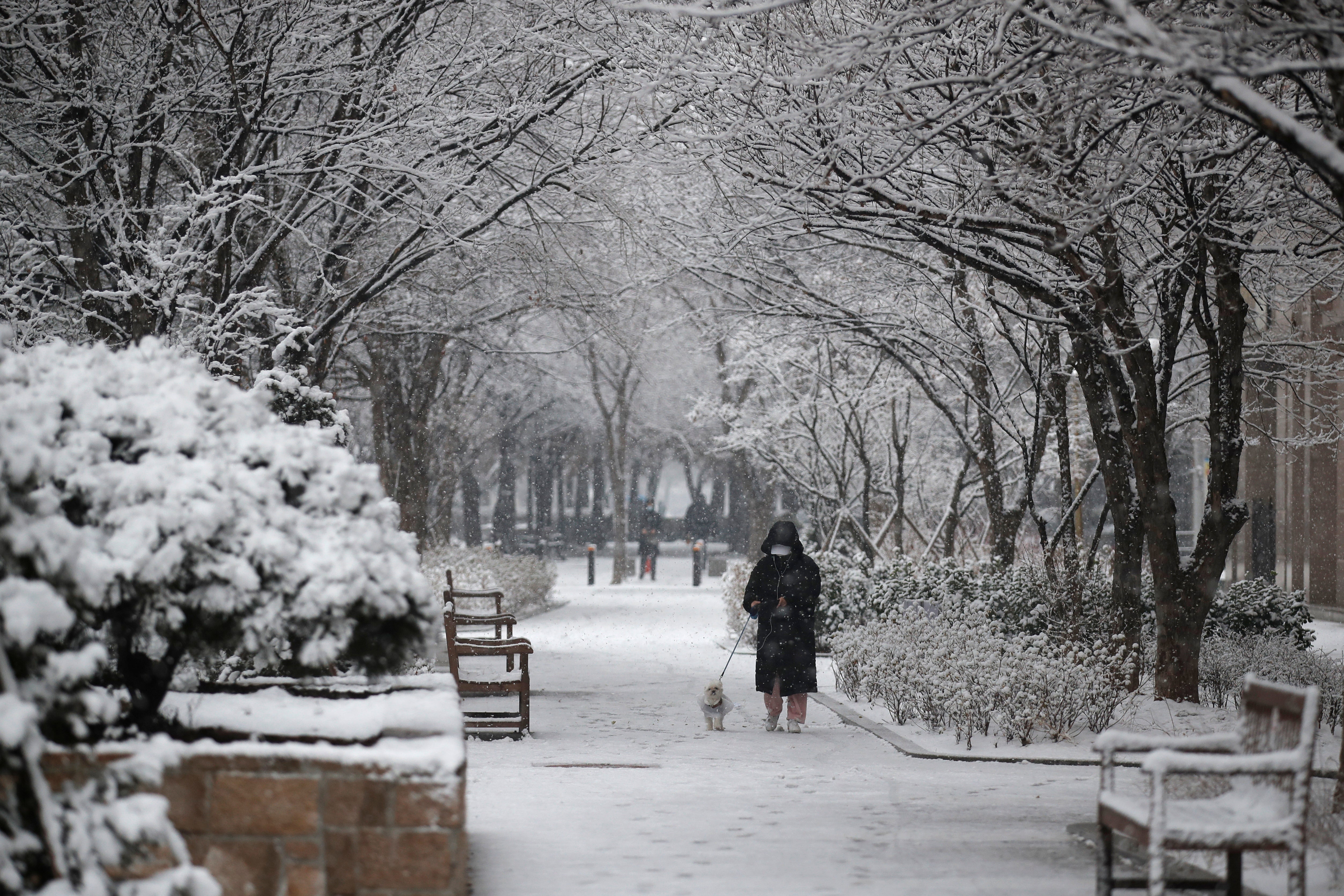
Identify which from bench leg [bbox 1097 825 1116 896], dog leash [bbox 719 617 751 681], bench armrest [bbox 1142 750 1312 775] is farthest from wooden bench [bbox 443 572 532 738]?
bench armrest [bbox 1142 750 1312 775]

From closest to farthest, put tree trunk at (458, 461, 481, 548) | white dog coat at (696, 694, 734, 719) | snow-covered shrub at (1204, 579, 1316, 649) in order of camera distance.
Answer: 1. white dog coat at (696, 694, 734, 719)
2. snow-covered shrub at (1204, 579, 1316, 649)
3. tree trunk at (458, 461, 481, 548)

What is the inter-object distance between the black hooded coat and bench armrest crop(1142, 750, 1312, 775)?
20.3 feet

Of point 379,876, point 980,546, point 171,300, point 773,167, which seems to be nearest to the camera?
point 379,876

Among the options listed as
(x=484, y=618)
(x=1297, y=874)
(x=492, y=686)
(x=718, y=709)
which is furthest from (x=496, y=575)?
(x=1297, y=874)

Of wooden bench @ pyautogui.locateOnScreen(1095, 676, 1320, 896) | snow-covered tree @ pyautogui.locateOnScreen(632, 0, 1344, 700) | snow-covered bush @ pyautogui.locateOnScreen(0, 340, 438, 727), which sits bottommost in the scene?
wooden bench @ pyautogui.locateOnScreen(1095, 676, 1320, 896)

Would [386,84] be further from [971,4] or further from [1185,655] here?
[1185,655]

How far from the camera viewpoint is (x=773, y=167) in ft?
36.2

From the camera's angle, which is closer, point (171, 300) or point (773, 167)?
point (171, 300)

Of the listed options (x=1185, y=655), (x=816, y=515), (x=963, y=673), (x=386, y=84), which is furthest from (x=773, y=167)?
(x=816, y=515)

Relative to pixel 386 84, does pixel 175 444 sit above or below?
below

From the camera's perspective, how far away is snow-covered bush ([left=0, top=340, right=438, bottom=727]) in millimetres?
4398

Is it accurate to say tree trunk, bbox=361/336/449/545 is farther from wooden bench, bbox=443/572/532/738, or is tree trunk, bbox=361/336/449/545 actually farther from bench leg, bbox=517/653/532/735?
bench leg, bbox=517/653/532/735

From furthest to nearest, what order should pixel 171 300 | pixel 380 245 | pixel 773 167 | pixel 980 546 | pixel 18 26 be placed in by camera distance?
pixel 980 546
pixel 380 245
pixel 773 167
pixel 18 26
pixel 171 300

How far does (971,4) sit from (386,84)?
654 centimetres
